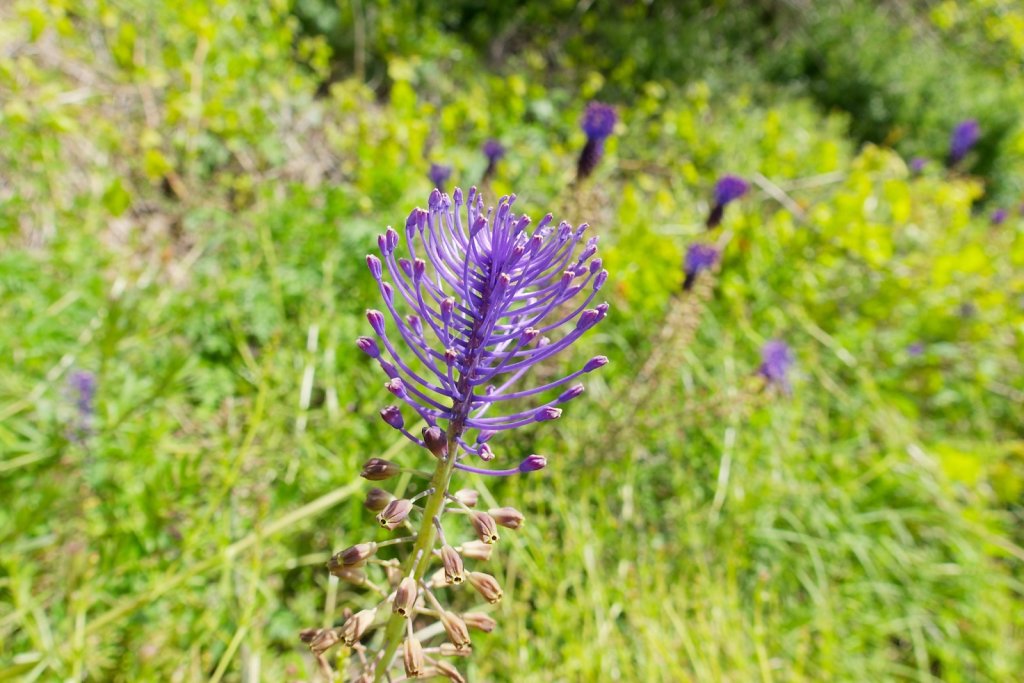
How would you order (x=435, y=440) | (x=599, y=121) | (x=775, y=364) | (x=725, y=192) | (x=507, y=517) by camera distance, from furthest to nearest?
(x=775, y=364) < (x=725, y=192) < (x=599, y=121) < (x=507, y=517) < (x=435, y=440)

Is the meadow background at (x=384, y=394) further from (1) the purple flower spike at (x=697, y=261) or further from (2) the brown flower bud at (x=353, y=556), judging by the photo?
(2) the brown flower bud at (x=353, y=556)

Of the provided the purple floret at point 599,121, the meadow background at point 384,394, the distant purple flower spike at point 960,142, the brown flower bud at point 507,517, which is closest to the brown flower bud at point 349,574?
the brown flower bud at point 507,517

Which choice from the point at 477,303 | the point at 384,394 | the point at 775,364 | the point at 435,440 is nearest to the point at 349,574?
the point at 435,440

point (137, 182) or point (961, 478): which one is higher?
point (137, 182)

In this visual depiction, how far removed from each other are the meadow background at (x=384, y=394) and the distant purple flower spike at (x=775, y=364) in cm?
11

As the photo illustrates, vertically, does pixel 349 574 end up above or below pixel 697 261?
below

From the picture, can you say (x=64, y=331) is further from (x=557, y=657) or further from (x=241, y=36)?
(x=241, y=36)

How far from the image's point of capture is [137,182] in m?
3.22

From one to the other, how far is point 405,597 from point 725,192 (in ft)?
7.27

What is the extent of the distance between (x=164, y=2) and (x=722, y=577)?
12.8 feet

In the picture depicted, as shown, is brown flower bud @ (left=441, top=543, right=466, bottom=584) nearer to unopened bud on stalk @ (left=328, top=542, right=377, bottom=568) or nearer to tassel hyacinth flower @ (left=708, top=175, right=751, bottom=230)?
unopened bud on stalk @ (left=328, top=542, right=377, bottom=568)

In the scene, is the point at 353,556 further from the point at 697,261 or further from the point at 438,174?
the point at 438,174

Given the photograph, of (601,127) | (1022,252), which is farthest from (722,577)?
(1022,252)

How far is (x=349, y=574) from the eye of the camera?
105cm
